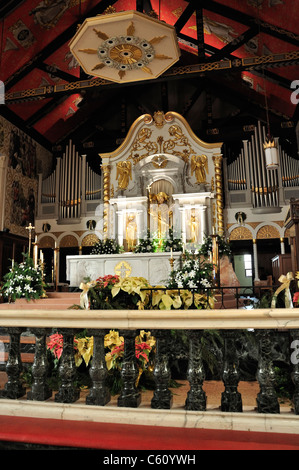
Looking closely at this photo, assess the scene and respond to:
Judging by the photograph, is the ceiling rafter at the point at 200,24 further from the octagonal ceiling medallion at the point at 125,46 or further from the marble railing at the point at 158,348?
the marble railing at the point at 158,348

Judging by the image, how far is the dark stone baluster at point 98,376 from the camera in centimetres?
180

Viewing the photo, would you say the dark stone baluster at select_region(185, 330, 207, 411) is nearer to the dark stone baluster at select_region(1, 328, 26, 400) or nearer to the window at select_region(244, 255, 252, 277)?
the dark stone baluster at select_region(1, 328, 26, 400)

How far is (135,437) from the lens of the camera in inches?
61.5

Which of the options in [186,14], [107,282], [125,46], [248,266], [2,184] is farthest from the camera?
[248,266]

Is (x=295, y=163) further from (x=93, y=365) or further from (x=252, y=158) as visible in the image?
(x=93, y=365)

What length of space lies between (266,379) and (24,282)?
565 centimetres

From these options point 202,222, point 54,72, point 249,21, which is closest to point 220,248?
point 202,222

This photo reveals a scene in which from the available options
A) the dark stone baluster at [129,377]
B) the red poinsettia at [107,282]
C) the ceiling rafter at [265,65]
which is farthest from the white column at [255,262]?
the dark stone baluster at [129,377]

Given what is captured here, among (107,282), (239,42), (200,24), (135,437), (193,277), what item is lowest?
(135,437)

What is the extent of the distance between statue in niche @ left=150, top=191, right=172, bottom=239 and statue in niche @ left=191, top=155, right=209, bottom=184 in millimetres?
1334

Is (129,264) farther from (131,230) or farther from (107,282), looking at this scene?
(107,282)

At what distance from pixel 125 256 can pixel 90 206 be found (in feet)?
15.7

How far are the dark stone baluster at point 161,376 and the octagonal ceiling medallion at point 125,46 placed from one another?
6.08 meters

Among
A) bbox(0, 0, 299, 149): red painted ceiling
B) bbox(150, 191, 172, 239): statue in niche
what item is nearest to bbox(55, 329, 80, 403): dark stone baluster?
bbox(0, 0, 299, 149): red painted ceiling
